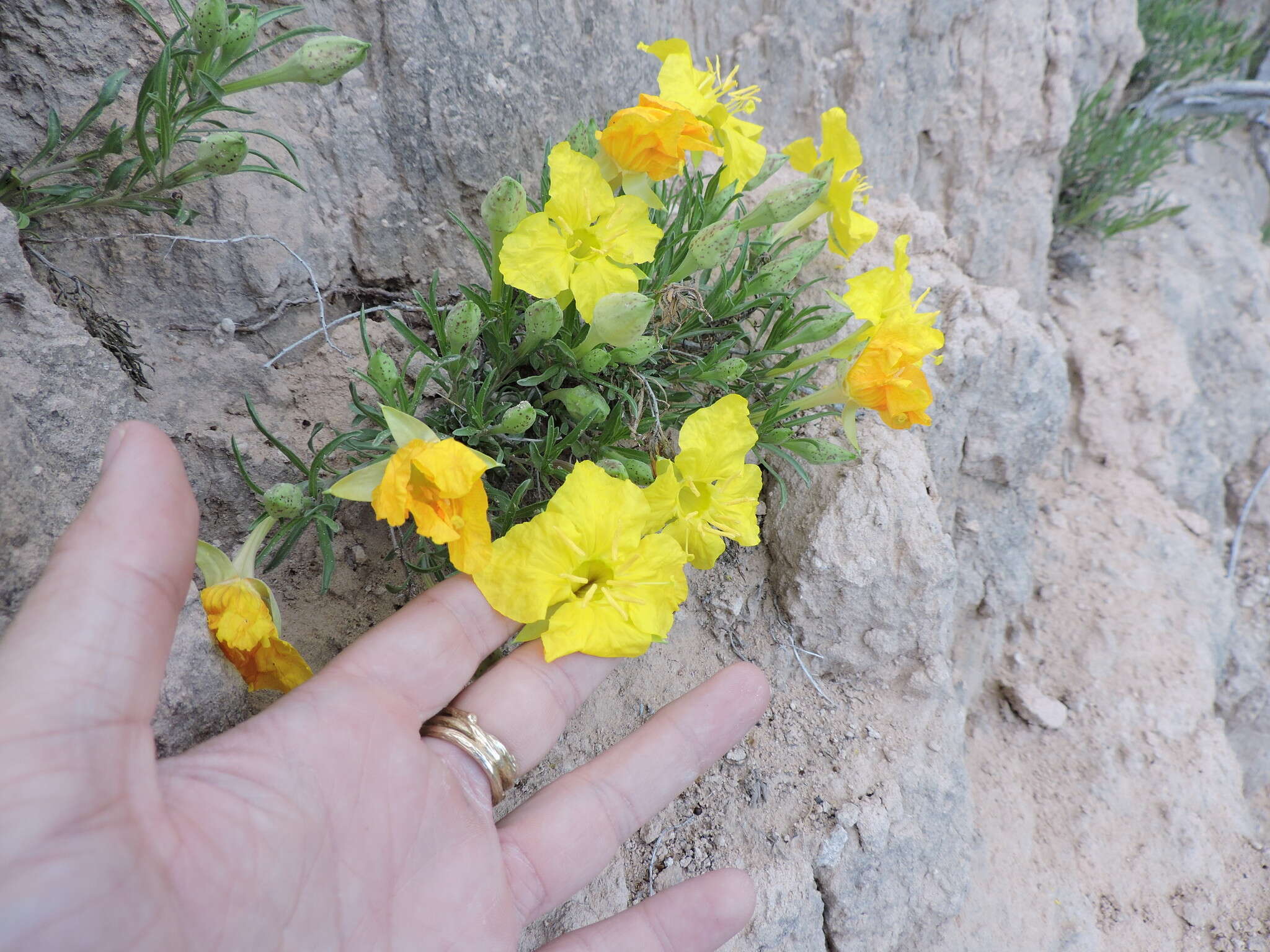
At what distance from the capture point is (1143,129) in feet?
13.9

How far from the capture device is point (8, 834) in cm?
100

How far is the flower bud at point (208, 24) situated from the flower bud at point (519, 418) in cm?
89

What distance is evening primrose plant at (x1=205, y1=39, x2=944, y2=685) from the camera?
1592 millimetres

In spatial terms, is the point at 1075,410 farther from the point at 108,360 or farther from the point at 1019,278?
the point at 108,360

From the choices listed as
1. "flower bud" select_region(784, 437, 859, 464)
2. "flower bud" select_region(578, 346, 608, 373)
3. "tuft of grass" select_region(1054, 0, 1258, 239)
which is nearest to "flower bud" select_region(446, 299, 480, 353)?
"flower bud" select_region(578, 346, 608, 373)

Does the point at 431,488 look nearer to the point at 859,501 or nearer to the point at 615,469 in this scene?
the point at 615,469

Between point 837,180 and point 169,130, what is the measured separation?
152 centimetres

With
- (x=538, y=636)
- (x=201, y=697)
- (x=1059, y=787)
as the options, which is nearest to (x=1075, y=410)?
(x=1059, y=787)

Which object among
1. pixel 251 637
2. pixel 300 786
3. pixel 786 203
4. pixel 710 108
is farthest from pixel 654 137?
pixel 300 786

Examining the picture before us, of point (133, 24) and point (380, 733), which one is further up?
point (133, 24)

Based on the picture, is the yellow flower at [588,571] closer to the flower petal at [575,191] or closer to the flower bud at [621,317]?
the flower bud at [621,317]

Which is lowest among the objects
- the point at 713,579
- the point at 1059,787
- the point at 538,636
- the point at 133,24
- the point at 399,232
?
the point at 1059,787

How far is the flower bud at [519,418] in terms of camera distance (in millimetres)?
1596

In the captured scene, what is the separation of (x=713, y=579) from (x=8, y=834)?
1634 mm
